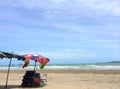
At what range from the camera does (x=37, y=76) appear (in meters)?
23.1

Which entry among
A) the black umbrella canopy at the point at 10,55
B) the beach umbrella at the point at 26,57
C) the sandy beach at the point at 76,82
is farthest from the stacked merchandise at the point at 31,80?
the black umbrella canopy at the point at 10,55

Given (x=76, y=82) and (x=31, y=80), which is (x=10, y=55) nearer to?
(x=31, y=80)

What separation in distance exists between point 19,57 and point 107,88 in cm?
A: 571

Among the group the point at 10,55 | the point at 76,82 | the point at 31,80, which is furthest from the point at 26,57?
the point at 76,82

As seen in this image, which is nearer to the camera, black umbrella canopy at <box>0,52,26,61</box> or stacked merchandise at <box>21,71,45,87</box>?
black umbrella canopy at <box>0,52,26,61</box>

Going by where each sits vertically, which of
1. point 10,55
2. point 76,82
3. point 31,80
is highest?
point 10,55

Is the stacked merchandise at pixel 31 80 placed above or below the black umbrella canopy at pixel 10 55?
below

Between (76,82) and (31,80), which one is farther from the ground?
(76,82)

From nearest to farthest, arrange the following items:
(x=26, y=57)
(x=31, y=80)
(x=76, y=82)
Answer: (x=26, y=57), (x=31, y=80), (x=76, y=82)

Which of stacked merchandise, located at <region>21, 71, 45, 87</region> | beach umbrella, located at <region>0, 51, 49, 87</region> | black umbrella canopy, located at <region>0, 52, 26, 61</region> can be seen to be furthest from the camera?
stacked merchandise, located at <region>21, 71, 45, 87</region>

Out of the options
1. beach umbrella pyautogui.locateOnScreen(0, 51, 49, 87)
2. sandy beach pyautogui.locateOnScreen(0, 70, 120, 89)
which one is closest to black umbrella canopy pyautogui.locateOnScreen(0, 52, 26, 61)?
beach umbrella pyautogui.locateOnScreen(0, 51, 49, 87)

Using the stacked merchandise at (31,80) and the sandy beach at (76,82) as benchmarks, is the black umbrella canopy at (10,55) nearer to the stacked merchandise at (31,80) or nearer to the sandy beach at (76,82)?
the stacked merchandise at (31,80)

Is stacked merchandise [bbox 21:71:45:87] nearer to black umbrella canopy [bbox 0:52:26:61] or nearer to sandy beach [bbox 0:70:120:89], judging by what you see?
sandy beach [bbox 0:70:120:89]

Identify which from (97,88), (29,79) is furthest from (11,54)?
(97,88)
